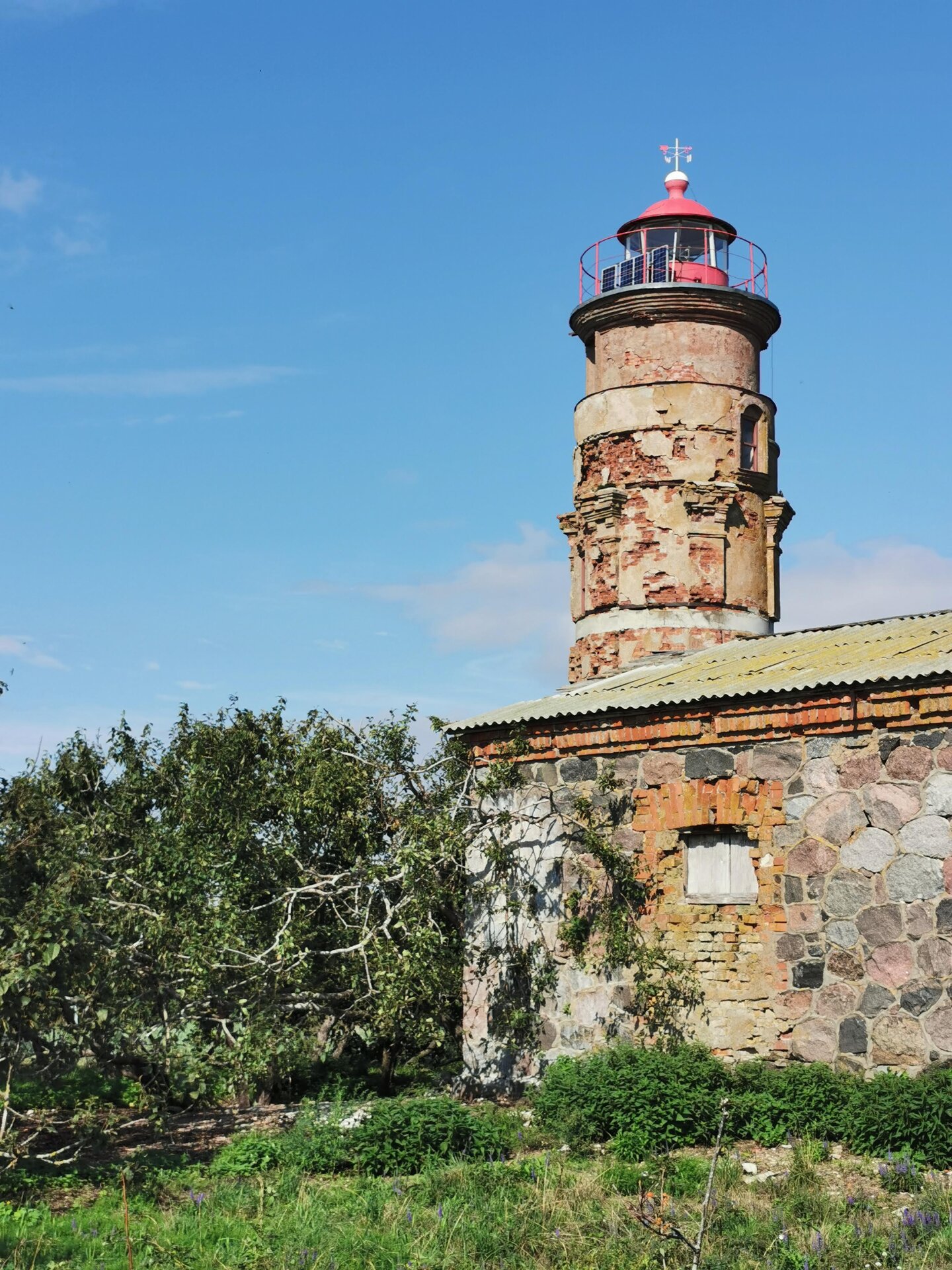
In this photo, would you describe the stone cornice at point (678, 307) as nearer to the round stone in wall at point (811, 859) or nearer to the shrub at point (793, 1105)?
the round stone in wall at point (811, 859)

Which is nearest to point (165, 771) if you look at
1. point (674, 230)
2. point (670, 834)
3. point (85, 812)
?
point (85, 812)

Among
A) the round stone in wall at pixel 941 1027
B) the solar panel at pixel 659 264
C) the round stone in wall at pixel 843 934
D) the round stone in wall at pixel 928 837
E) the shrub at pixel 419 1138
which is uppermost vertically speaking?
the solar panel at pixel 659 264

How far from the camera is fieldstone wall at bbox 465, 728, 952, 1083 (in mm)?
11383

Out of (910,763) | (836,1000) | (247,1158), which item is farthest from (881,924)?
(247,1158)

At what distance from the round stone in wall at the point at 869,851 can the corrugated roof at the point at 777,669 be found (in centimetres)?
128

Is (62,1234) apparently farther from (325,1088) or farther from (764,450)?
(764,450)

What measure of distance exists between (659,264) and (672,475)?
348cm

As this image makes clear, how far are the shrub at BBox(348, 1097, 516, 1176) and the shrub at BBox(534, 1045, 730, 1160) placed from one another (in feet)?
2.38

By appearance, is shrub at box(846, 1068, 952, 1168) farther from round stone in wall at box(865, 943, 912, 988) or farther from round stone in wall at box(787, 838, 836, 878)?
round stone in wall at box(787, 838, 836, 878)

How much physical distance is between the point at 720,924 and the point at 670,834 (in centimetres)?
96

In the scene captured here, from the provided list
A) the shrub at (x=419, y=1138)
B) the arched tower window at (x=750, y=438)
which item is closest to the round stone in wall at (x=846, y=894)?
the shrub at (x=419, y=1138)

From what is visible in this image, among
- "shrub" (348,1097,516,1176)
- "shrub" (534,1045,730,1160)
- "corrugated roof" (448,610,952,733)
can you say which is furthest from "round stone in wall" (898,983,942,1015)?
"shrub" (348,1097,516,1176)

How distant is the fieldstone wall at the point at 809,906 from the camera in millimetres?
11383

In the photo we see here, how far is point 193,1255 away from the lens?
778 cm
